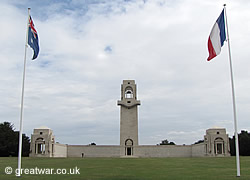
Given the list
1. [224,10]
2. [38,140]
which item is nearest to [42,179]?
[224,10]

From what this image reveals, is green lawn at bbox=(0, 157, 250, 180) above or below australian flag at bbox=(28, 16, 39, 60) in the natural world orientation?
below

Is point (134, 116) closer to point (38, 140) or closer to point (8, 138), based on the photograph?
point (38, 140)

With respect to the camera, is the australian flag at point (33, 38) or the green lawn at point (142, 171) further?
the australian flag at point (33, 38)

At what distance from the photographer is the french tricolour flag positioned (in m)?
17.0

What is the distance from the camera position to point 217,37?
17.1 m

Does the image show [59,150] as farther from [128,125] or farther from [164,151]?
[164,151]

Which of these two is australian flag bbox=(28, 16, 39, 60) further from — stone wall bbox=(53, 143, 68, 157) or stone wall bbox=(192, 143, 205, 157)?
stone wall bbox=(192, 143, 205, 157)

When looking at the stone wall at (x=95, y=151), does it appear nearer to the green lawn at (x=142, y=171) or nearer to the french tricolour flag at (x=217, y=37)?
the green lawn at (x=142, y=171)

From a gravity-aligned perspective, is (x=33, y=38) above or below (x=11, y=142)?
above

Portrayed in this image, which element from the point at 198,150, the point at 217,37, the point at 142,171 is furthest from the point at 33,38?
the point at 198,150

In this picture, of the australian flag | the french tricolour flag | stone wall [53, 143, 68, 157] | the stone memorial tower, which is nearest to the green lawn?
the french tricolour flag

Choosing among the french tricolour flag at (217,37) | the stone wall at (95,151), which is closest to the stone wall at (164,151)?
the stone wall at (95,151)

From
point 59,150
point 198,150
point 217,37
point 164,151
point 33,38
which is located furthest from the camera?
point 164,151

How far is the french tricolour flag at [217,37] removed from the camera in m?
17.0
